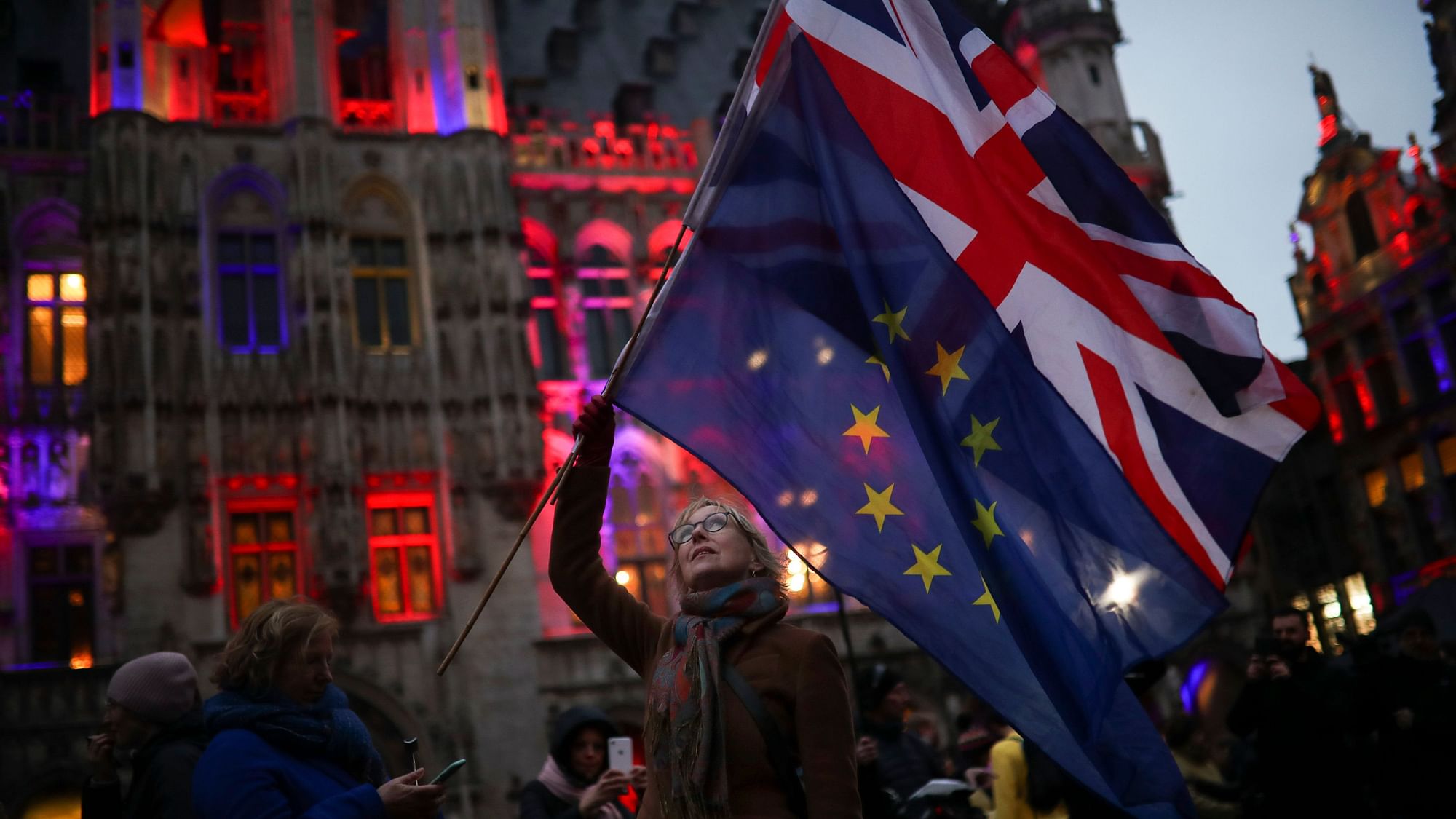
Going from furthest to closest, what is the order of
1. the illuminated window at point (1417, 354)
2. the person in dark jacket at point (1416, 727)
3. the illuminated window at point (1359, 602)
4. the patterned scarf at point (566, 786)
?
the illuminated window at point (1359, 602) < the illuminated window at point (1417, 354) < the person in dark jacket at point (1416, 727) < the patterned scarf at point (566, 786)

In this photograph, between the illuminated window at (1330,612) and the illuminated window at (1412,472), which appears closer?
the illuminated window at (1412,472)

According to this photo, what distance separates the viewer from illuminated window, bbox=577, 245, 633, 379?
70.7 feet

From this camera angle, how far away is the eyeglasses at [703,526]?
3365 mm

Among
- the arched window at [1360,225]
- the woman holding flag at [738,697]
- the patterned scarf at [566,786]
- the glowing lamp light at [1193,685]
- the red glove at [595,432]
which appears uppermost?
the arched window at [1360,225]

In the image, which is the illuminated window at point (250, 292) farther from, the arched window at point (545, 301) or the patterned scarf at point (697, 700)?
the patterned scarf at point (697, 700)

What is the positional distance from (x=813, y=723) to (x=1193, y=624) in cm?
192

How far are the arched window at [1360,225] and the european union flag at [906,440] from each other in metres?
25.9

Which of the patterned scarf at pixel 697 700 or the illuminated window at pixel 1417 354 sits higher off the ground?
the illuminated window at pixel 1417 354

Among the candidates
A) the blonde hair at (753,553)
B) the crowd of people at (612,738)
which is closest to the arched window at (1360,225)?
the crowd of people at (612,738)

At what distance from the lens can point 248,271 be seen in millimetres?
19797

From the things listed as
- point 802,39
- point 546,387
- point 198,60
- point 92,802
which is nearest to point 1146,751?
point 802,39

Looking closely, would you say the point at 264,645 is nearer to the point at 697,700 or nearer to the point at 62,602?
the point at 697,700

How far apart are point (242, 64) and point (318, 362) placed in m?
5.78

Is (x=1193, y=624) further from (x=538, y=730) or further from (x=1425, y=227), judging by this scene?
(x=1425, y=227)
